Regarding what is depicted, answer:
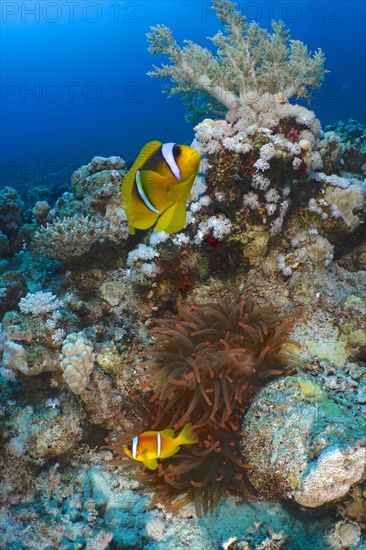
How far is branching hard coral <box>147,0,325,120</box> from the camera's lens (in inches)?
194

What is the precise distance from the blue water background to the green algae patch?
54840mm

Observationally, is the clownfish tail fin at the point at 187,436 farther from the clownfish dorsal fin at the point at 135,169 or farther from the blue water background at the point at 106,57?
the blue water background at the point at 106,57

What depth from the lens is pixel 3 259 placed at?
5.94 metres

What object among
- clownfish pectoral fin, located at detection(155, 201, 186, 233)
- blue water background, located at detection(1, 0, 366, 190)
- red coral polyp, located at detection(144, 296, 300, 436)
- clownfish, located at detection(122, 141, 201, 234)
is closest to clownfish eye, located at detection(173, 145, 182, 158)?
clownfish, located at detection(122, 141, 201, 234)

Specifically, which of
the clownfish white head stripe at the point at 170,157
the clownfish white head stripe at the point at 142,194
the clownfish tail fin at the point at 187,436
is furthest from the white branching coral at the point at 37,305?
the clownfish white head stripe at the point at 170,157

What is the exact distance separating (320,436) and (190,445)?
3.38 feet

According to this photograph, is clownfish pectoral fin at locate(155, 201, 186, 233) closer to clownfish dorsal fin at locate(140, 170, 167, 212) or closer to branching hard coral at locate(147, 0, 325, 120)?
clownfish dorsal fin at locate(140, 170, 167, 212)

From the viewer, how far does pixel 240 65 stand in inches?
195

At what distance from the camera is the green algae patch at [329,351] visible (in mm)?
3641

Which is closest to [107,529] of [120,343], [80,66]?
[120,343]

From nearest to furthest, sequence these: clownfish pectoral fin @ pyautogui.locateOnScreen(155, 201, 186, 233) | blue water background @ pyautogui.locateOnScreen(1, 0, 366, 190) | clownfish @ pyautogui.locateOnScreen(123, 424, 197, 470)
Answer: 1. clownfish pectoral fin @ pyautogui.locateOnScreen(155, 201, 186, 233)
2. clownfish @ pyautogui.locateOnScreen(123, 424, 197, 470)
3. blue water background @ pyautogui.locateOnScreen(1, 0, 366, 190)

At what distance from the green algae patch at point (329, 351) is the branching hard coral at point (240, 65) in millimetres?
3032

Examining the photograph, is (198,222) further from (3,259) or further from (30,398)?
(3,259)

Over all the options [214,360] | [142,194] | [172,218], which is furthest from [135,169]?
[214,360]
